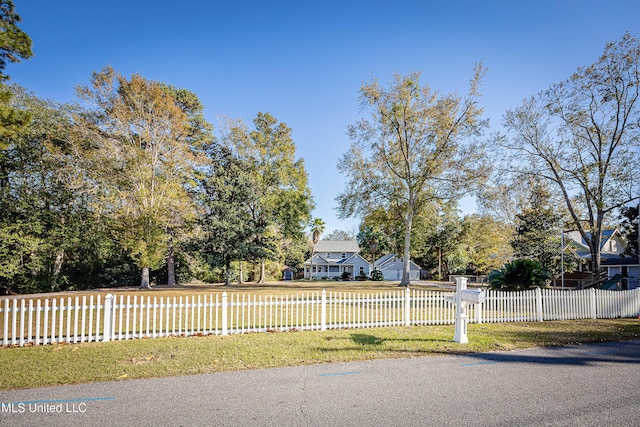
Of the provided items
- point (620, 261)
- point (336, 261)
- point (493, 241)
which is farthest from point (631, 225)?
point (336, 261)

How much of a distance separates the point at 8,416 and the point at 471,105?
2785cm

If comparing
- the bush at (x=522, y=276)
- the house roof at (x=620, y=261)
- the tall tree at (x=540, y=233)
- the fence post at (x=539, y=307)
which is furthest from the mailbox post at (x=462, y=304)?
the house roof at (x=620, y=261)

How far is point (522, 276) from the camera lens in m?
16.9

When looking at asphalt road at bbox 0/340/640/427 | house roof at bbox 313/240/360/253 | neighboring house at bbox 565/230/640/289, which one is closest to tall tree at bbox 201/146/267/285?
asphalt road at bbox 0/340/640/427

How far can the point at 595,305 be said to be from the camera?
11805mm

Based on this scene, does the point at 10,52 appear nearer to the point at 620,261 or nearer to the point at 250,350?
the point at 250,350

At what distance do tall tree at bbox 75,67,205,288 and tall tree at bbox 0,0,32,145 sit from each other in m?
9.27

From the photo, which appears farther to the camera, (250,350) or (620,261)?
(620,261)

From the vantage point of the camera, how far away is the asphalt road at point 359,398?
159 inches

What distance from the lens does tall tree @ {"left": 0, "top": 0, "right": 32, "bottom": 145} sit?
40.7 feet

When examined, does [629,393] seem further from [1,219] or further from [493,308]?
[1,219]

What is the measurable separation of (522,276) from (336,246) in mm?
43449

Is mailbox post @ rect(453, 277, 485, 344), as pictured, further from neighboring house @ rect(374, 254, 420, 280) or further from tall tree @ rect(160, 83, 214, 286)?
neighboring house @ rect(374, 254, 420, 280)

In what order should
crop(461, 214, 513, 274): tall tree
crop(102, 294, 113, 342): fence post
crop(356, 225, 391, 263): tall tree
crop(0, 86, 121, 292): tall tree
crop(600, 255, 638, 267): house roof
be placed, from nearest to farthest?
1. crop(102, 294, 113, 342): fence post
2. crop(0, 86, 121, 292): tall tree
3. crop(600, 255, 638, 267): house roof
4. crop(461, 214, 513, 274): tall tree
5. crop(356, 225, 391, 263): tall tree
